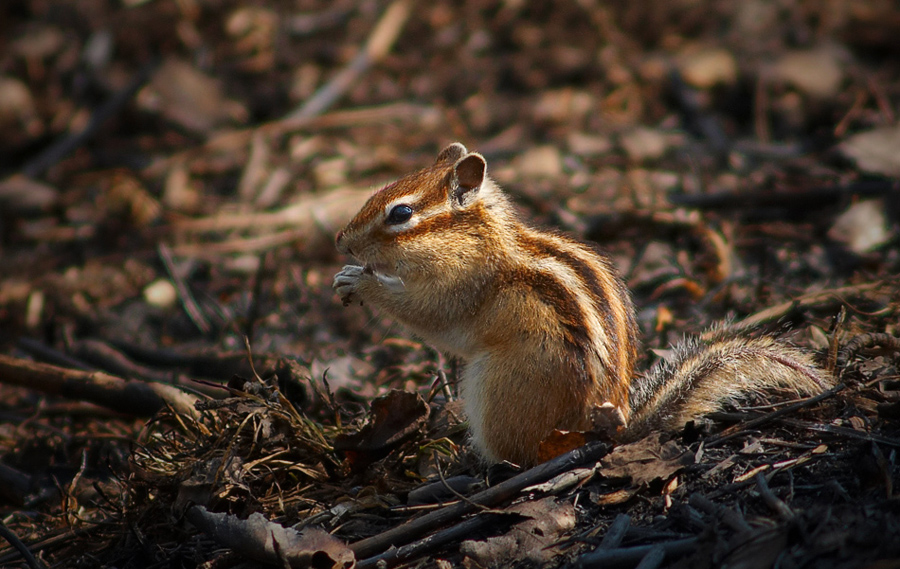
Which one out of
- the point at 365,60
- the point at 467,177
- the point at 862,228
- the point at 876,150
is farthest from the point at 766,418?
the point at 365,60

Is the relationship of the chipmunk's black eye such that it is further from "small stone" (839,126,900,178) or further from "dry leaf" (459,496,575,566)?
"small stone" (839,126,900,178)

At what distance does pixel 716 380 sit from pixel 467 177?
146cm

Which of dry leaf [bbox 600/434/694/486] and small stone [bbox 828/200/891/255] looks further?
small stone [bbox 828/200/891/255]

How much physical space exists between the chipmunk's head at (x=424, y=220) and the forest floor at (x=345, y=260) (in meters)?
0.68

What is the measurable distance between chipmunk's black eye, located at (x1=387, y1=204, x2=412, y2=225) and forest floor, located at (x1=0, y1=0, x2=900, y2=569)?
0.82 metres

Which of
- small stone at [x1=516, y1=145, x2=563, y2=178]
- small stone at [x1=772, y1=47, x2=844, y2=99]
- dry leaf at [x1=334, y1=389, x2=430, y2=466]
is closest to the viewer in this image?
dry leaf at [x1=334, y1=389, x2=430, y2=466]

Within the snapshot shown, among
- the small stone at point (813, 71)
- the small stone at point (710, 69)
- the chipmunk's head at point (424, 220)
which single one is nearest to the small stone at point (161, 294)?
the chipmunk's head at point (424, 220)

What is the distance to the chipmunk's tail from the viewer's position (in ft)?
10.4

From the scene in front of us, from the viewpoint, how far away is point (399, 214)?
149 inches

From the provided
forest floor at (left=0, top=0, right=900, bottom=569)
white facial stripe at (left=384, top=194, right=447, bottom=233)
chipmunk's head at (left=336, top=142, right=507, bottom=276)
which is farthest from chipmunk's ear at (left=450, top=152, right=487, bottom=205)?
forest floor at (left=0, top=0, right=900, bottom=569)

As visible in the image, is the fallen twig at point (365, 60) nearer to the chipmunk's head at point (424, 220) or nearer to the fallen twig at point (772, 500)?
the chipmunk's head at point (424, 220)

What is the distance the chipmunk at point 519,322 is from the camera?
10.5ft

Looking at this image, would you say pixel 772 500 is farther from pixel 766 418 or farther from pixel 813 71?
pixel 813 71

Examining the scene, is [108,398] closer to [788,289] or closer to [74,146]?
[788,289]
